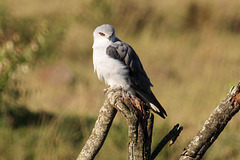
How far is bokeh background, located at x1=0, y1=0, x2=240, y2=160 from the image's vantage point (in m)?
5.39

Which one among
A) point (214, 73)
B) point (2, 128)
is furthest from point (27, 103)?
point (214, 73)

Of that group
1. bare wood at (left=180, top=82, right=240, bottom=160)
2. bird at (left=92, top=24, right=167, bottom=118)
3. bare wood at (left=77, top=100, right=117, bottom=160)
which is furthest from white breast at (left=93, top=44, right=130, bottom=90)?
bare wood at (left=180, top=82, right=240, bottom=160)

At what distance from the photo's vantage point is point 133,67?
4023 mm

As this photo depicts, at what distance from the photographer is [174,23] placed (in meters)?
11.8

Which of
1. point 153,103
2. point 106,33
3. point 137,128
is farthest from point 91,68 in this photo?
point 137,128

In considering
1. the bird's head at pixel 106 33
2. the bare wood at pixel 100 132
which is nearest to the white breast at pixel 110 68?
the bird's head at pixel 106 33

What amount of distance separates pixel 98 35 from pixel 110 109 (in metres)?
1.66

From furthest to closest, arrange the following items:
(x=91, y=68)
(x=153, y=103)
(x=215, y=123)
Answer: (x=91, y=68) → (x=153, y=103) → (x=215, y=123)

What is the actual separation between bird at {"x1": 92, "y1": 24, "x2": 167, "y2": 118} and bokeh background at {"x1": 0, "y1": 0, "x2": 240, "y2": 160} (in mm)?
1343

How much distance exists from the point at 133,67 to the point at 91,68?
21.5 feet

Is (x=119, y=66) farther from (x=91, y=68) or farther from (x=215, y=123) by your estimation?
(x=91, y=68)

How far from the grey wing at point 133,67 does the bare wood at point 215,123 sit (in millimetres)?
1451

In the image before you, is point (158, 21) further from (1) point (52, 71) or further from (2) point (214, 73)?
(1) point (52, 71)

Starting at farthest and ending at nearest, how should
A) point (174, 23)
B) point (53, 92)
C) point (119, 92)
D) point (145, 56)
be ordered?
point (174, 23), point (145, 56), point (53, 92), point (119, 92)
